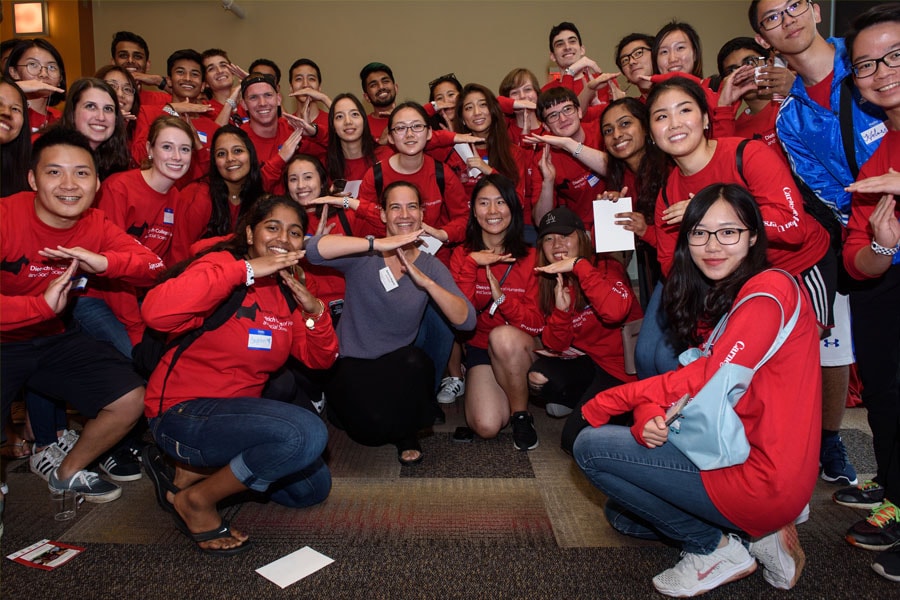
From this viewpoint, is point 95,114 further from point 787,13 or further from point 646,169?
point 787,13

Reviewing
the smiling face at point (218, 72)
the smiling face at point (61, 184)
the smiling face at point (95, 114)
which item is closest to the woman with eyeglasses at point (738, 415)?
the smiling face at point (61, 184)

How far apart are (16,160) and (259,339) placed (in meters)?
1.51

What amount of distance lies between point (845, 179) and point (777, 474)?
1199mm

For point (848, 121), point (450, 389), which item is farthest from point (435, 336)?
point (848, 121)

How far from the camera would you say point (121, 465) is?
2.90 meters

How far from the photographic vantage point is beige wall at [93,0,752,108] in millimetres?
7871

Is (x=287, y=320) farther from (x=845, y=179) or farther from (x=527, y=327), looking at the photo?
(x=845, y=179)

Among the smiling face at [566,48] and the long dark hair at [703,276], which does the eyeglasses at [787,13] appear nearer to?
the long dark hair at [703,276]

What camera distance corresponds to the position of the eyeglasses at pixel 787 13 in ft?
7.32

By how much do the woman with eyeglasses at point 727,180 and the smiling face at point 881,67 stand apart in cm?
40

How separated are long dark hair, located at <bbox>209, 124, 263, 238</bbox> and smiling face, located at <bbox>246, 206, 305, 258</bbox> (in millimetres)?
969

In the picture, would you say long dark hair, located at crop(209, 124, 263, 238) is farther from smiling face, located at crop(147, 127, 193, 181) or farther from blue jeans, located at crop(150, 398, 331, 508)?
blue jeans, located at crop(150, 398, 331, 508)

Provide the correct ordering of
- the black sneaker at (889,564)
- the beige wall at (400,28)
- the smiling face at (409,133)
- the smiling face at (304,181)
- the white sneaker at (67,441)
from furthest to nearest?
the beige wall at (400,28) → the smiling face at (409,133) → the smiling face at (304,181) → the white sneaker at (67,441) → the black sneaker at (889,564)

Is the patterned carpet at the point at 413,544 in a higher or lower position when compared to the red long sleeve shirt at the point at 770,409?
lower
